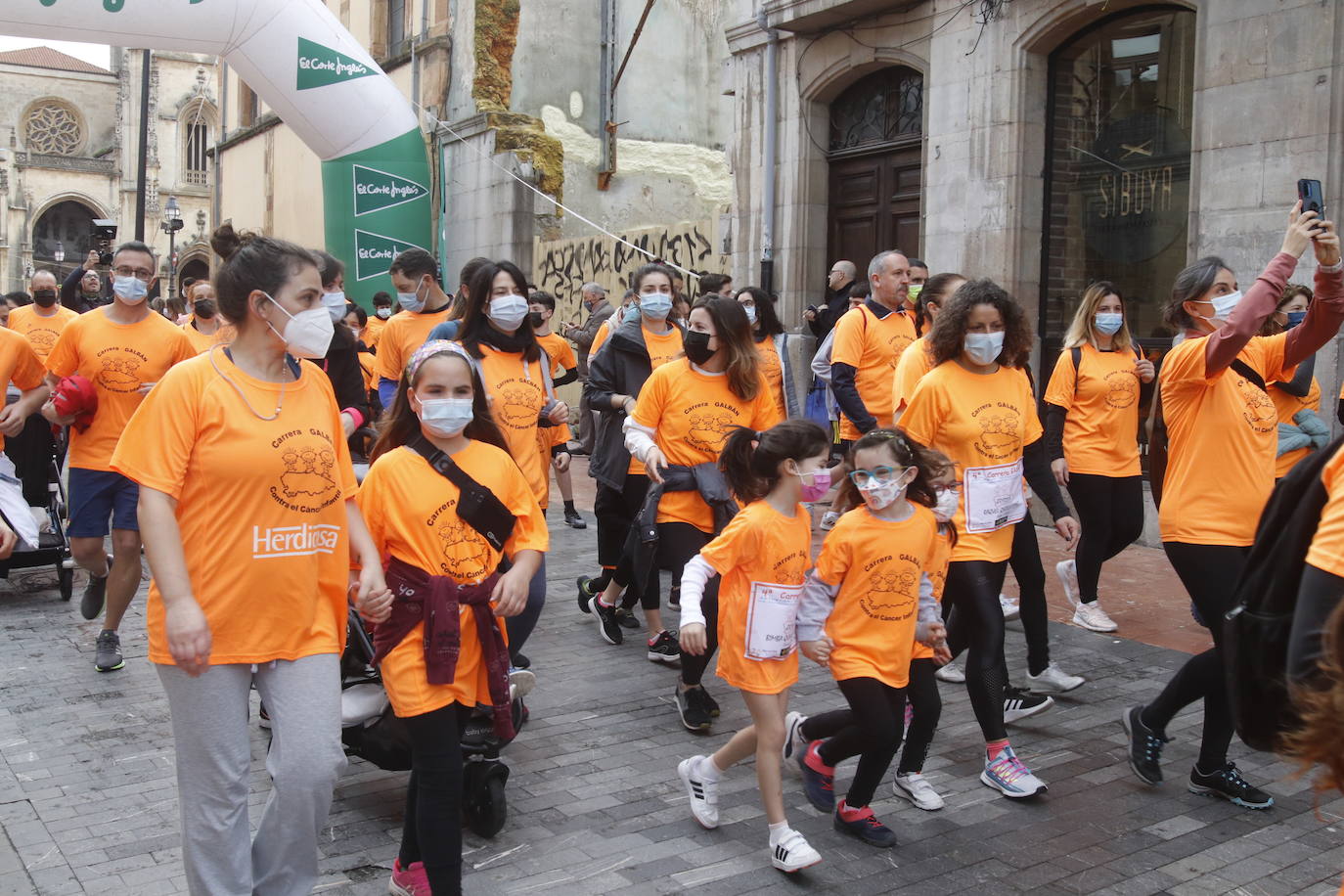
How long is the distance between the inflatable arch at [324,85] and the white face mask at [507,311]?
26.6 feet

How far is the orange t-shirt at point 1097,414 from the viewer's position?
7078 millimetres

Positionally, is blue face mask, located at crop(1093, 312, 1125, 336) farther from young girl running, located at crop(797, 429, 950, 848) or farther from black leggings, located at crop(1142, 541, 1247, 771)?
young girl running, located at crop(797, 429, 950, 848)

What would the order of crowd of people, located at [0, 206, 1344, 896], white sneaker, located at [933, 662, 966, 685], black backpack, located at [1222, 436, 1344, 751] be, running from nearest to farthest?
black backpack, located at [1222, 436, 1344, 751] < crowd of people, located at [0, 206, 1344, 896] < white sneaker, located at [933, 662, 966, 685]

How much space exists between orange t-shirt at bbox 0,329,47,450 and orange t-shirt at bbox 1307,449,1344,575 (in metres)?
5.43

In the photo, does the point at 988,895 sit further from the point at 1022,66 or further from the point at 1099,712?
the point at 1022,66

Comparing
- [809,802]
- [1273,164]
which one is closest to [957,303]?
[809,802]

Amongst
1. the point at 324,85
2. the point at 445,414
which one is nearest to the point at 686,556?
the point at 445,414

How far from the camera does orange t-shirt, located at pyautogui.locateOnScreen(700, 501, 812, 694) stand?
4.38 metres

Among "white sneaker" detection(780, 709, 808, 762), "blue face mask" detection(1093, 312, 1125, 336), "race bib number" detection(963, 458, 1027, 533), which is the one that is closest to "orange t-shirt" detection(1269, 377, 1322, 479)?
"blue face mask" detection(1093, 312, 1125, 336)

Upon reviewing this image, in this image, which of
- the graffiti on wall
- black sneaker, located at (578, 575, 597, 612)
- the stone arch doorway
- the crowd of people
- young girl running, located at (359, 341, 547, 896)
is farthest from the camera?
the graffiti on wall

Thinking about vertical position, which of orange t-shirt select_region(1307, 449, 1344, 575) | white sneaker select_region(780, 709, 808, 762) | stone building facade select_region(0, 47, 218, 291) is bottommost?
white sneaker select_region(780, 709, 808, 762)

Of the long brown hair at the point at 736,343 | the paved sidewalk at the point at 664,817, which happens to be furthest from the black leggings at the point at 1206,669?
the long brown hair at the point at 736,343

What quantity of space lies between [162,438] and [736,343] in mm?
2960

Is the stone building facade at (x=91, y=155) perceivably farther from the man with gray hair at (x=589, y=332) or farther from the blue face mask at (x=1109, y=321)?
the blue face mask at (x=1109, y=321)
